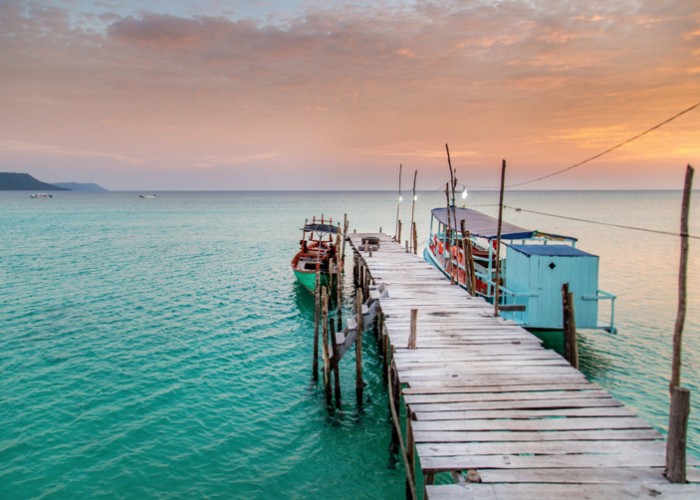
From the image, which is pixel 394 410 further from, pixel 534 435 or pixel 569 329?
pixel 569 329

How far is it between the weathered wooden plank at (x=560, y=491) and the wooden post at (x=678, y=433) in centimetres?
18

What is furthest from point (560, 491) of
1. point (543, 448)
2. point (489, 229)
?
point (489, 229)

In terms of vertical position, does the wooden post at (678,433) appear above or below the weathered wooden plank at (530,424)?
above

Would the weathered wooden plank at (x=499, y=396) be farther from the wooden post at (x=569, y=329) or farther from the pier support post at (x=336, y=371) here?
the pier support post at (x=336, y=371)

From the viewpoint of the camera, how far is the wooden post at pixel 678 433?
19.9 feet

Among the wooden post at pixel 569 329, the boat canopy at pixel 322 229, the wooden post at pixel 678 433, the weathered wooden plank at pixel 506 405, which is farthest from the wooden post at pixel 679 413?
the boat canopy at pixel 322 229

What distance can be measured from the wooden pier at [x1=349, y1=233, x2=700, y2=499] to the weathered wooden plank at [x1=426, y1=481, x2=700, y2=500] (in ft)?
0.05

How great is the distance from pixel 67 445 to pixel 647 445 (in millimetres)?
13287

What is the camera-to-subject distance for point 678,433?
20.0ft

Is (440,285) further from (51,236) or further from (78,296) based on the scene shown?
(51,236)

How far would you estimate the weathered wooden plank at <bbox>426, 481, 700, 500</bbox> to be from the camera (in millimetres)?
6004

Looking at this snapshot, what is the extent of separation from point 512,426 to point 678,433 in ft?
7.96

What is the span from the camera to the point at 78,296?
26875 mm

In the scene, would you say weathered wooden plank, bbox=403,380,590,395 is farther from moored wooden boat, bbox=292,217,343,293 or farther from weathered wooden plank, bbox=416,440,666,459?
moored wooden boat, bbox=292,217,343,293
